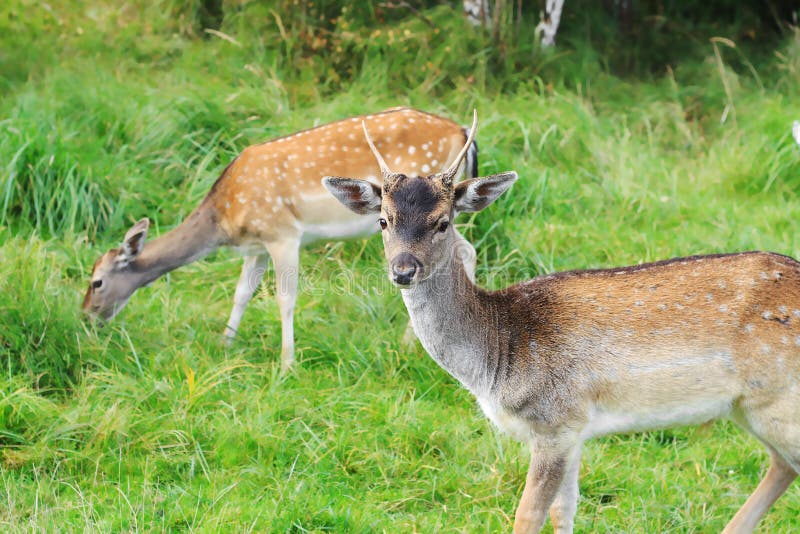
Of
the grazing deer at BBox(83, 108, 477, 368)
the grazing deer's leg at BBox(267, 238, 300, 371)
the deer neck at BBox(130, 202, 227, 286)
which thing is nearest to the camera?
the grazing deer's leg at BBox(267, 238, 300, 371)

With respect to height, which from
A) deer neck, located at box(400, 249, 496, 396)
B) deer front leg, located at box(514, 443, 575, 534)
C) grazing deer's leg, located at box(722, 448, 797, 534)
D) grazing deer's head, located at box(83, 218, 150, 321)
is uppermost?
deer neck, located at box(400, 249, 496, 396)

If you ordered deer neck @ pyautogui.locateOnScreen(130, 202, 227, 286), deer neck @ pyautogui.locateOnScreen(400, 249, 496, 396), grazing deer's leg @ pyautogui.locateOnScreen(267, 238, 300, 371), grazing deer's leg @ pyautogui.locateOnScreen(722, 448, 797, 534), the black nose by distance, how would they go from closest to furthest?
the black nose
deer neck @ pyautogui.locateOnScreen(400, 249, 496, 396)
grazing deer's leg @ pyautogui.locateOnScreen(722, 448, 797, 534)
grazing deer's leg @ pyautogui.locateOnScreen(267, 238, 300, 371)
deer neck @ pyautogui.locateOnScreen(130, 202, 227, 286)

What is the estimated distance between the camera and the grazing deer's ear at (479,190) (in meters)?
4.64

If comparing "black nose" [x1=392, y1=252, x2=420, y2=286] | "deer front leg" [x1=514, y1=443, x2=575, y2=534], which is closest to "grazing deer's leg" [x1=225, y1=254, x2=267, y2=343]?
"black nose" [x1=392, y1=252, x2=420, y2=286]

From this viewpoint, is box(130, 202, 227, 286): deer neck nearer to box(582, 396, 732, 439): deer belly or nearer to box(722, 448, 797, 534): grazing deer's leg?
box(582, 396, 732, 439): deer belly

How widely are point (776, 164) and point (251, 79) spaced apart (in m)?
4.17

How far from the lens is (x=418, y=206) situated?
4.51 meters

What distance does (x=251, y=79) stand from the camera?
30.1 feet

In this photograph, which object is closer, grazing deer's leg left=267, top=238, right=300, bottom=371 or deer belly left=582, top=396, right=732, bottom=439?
deer belly left=582, top=396, right=732, bottom=439

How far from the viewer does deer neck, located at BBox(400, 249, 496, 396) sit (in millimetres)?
4602

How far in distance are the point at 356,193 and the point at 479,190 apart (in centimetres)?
52

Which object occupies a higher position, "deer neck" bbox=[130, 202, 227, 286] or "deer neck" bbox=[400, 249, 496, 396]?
"deer neck" bbox=[400, 249, 496, 396]

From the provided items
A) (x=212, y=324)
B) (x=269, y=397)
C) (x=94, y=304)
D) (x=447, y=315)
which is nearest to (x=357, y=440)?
(x=269, y=397)

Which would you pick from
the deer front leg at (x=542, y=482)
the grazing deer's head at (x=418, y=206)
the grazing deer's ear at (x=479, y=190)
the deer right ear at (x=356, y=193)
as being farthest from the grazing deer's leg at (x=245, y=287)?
the deer front leg at (x=542, y=482)
